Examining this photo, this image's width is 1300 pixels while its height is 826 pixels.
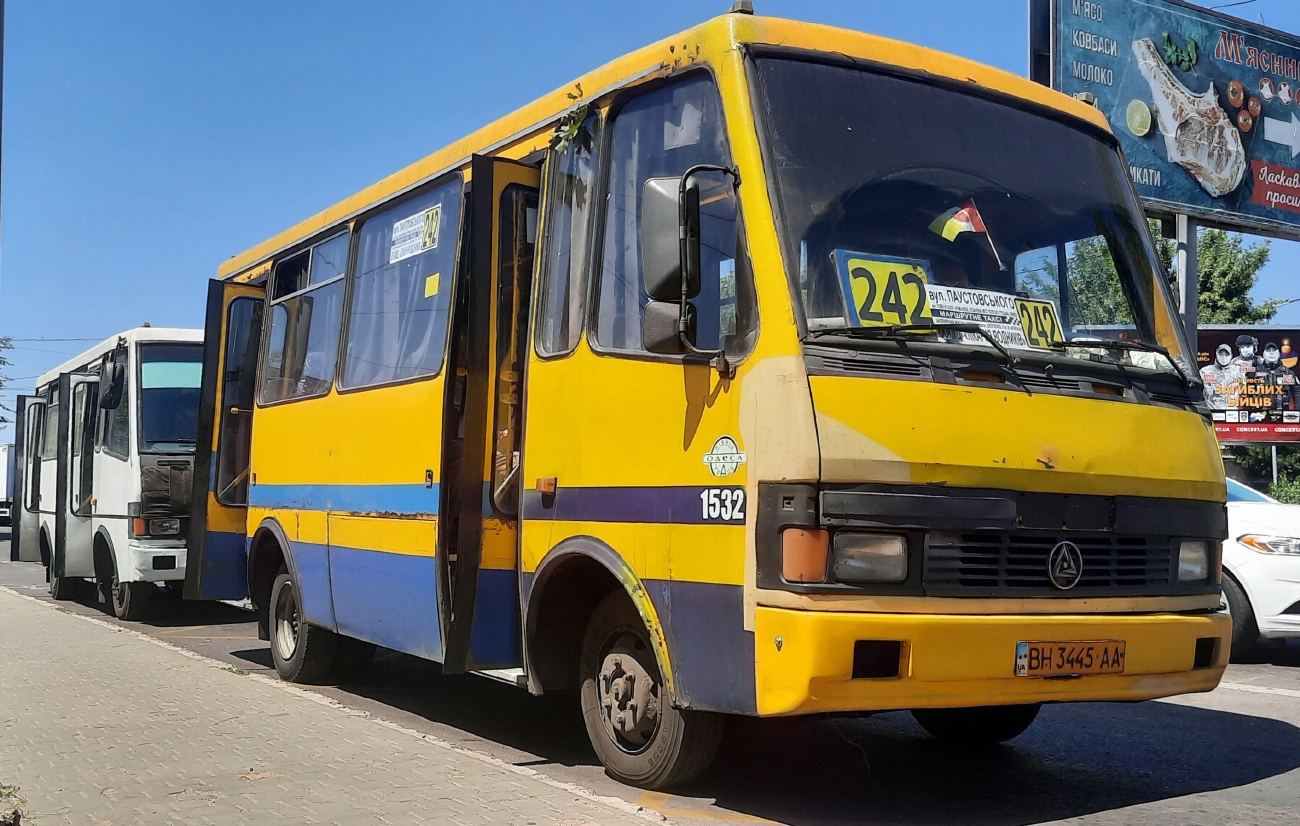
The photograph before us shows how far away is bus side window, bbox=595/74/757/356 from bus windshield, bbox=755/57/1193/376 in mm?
238

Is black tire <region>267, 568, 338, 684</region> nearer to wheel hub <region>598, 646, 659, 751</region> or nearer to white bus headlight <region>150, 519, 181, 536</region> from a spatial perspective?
wheel hub <region>598, 646, 659, 751</region>

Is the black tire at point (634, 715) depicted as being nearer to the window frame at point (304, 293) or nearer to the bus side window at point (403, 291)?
the bus side window at point (403, 291)

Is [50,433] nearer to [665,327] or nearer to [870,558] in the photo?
[665,327]

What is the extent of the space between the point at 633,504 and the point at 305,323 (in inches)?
191

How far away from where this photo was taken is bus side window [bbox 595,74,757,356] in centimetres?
540

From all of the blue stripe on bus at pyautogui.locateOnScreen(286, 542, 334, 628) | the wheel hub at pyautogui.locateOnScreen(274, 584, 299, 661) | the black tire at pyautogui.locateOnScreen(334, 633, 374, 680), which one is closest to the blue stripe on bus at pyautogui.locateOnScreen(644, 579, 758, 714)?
the blue stripe on bus at pyautogui.locateOnScreen(286, 542, 334, 628)

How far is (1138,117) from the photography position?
2130 cm

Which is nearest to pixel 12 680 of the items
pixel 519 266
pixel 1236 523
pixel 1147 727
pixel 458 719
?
pixel 458 719

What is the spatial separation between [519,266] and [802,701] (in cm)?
305

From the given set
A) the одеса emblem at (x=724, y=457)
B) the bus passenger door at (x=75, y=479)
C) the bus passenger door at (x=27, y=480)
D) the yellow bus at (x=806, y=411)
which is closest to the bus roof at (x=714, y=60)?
the yellow bus at (x=806, y=411)

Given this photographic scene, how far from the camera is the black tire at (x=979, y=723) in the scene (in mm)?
6938

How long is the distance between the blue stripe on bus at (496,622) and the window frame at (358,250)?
1.18m

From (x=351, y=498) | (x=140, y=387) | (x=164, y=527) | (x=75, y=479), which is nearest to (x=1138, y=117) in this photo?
(x=140, y=387)

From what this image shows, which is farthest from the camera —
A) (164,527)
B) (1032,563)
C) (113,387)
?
(113,387)
